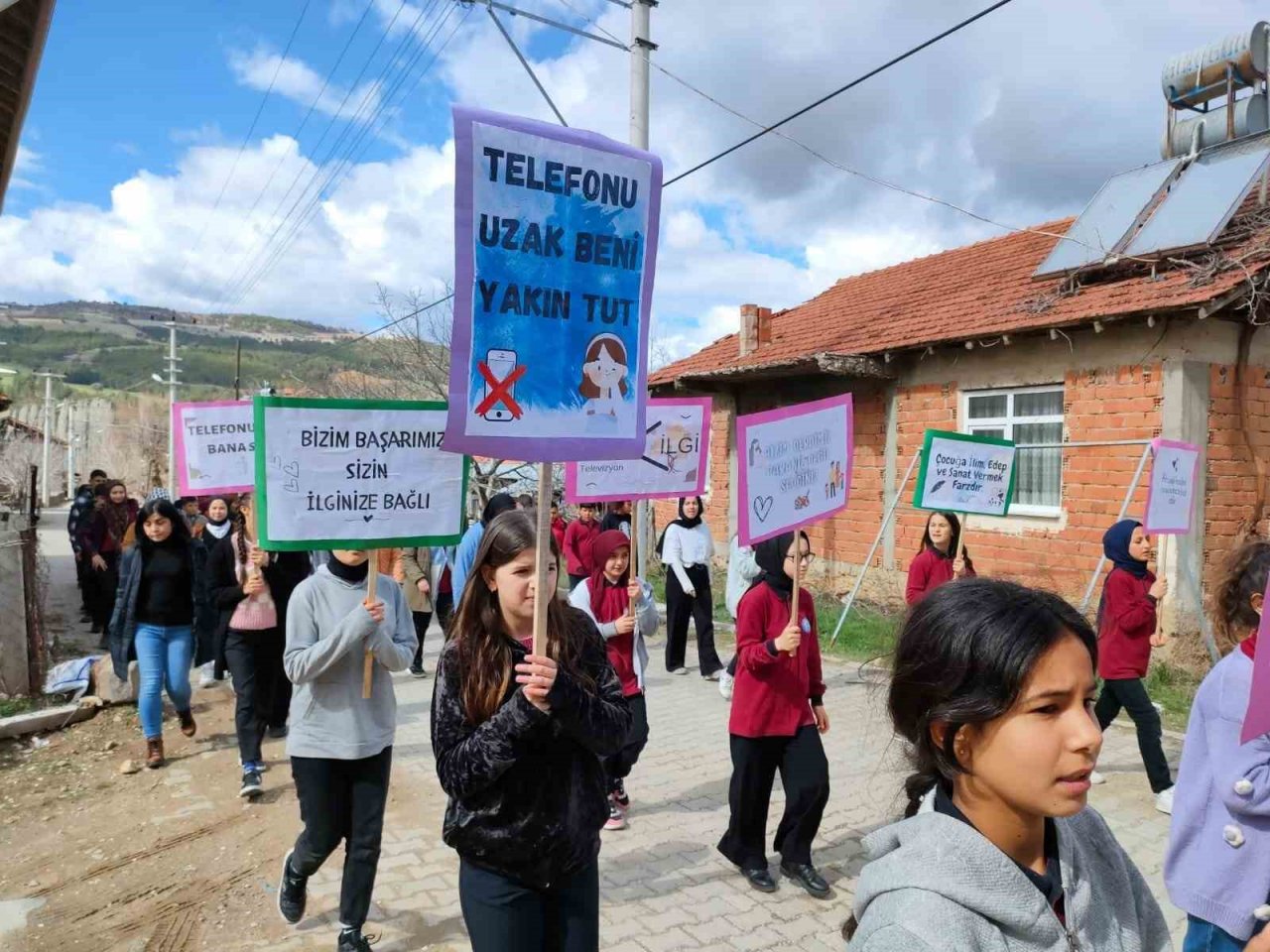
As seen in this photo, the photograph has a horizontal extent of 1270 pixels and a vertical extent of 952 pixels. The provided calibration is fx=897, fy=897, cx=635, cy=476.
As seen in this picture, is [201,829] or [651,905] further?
[201,829]

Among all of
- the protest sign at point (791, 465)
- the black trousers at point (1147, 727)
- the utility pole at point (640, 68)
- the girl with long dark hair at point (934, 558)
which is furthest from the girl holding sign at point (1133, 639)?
the utility pole at point (640, 68)

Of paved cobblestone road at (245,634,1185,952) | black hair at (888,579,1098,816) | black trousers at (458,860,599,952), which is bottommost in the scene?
paved cobblestone road at (245,634,1185,952)

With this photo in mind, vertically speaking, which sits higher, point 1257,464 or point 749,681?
point 1257,464

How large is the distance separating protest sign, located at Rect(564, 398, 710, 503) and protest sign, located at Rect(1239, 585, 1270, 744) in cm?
387

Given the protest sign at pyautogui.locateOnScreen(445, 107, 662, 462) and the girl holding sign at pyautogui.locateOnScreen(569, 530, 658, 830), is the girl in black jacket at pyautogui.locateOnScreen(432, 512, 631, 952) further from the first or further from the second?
the girl holding sign at pyautogui.locateOnScreen(569, 530, 658, 830)

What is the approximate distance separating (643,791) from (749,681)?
1.85 metres

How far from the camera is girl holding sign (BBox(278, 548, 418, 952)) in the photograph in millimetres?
3730

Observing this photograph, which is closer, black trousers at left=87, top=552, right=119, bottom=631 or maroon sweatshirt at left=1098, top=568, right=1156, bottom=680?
maroon sweatshirt at left=1098, top=568, right=1156, bottom=680

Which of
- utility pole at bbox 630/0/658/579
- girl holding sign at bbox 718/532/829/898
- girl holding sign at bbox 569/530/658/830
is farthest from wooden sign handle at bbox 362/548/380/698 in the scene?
utility pole at bbox 630/0/658/579

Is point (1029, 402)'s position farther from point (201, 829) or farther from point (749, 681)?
point (201, 829)

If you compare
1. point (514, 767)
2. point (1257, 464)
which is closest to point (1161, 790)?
point (514, 767)

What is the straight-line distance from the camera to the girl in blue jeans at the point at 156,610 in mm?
6383

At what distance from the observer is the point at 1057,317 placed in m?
10.0

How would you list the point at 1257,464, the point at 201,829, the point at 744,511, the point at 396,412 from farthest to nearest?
the point at 1257,464
the point at 201,829
the point at 744,511
the point at 396,412
